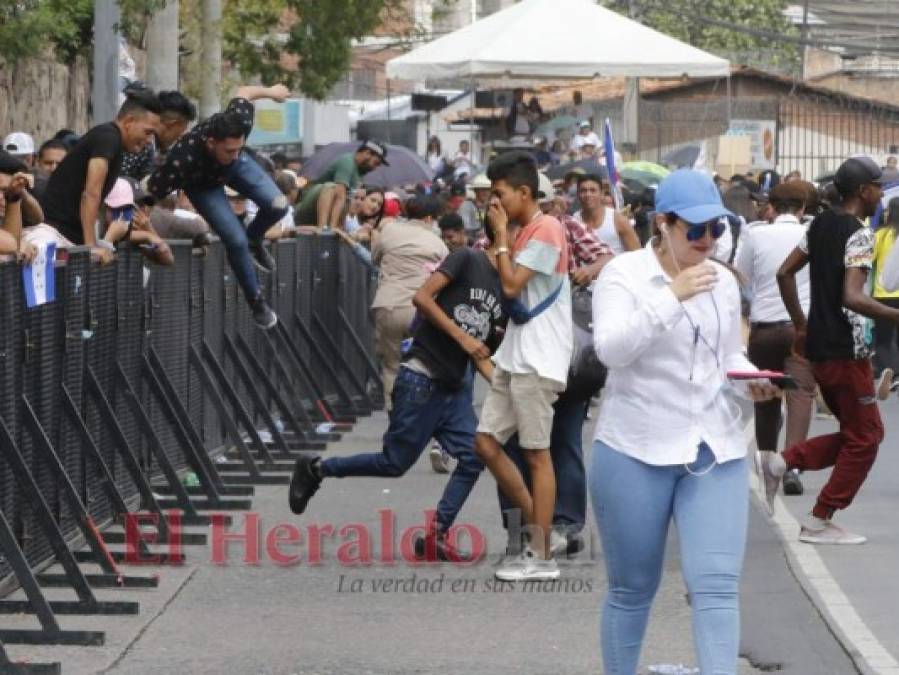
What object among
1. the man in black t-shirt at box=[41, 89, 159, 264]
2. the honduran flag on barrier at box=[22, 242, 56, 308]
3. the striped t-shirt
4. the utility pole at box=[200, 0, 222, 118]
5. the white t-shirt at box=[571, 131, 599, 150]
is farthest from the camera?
the white t-shirt at box=[571, 131, 599, 150]

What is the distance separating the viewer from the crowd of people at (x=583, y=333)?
23.1 ft

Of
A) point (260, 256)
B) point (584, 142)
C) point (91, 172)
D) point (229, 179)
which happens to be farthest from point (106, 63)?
point (584, 142)

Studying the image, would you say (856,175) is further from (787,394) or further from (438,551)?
(438,551)

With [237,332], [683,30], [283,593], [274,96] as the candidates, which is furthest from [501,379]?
[683,30]

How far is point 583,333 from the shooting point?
11.1m

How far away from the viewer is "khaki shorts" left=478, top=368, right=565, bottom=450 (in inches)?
409

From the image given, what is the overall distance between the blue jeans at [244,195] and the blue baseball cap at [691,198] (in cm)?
623

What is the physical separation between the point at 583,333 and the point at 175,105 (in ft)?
8.40

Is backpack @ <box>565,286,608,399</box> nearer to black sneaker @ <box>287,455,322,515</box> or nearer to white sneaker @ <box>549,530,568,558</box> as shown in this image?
white sneaker @ <box>549,530,568,558</box>

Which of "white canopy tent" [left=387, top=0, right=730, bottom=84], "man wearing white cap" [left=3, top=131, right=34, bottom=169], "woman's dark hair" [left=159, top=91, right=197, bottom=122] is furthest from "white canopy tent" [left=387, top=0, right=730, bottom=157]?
"woman's dark hair" [left=159, top=91, right=197, bottom=122]

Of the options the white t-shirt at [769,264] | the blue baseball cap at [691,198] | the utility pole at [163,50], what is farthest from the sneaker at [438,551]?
the utility pole at [163,50]

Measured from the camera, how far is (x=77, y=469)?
1105cm

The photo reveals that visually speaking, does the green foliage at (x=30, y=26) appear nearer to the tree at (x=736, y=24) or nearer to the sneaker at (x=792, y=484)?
the sneaker at (x=792, y=484)

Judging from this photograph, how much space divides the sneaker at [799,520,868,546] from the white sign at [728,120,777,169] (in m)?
28.3
